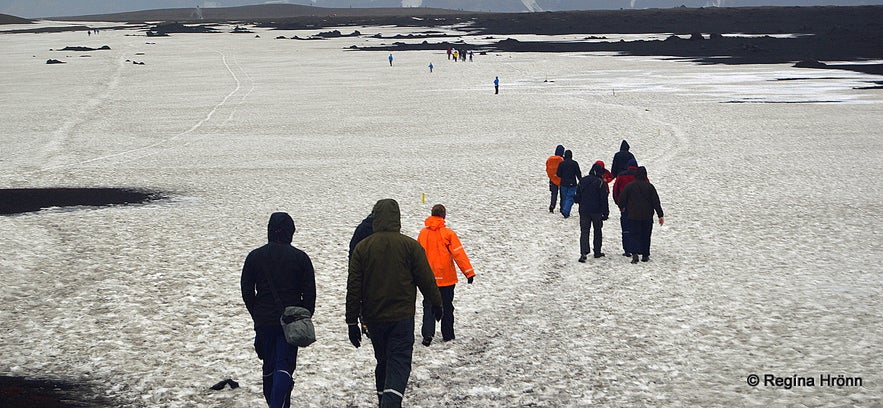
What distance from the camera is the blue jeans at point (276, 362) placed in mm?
7840

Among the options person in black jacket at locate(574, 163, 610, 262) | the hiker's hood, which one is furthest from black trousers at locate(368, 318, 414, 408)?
person in black jacket at locate(574, 163, 610, 262)

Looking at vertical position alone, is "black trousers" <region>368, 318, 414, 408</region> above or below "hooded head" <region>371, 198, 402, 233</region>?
below

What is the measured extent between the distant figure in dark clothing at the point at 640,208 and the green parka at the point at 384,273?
24.9 ft

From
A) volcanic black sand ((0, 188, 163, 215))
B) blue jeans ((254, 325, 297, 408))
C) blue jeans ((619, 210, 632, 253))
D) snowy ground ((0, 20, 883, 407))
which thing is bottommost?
volcanic black sand ((0, 188, 163, 215))

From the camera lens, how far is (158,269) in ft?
48.9

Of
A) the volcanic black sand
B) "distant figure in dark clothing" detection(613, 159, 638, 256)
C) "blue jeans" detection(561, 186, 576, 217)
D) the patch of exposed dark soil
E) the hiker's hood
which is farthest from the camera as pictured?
the volcanic black sand

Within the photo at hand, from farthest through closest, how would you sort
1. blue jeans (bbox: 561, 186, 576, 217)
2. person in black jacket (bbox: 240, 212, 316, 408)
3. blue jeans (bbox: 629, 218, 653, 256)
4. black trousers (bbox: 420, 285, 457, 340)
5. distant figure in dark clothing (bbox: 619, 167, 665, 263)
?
1. blue jeans (bbox: 561, 186, 576, 217)
2. blue jeans (bbox: 629, 218, 653, 256)
3. distant figure in dark clothing (bbox: 619, 167, 665, 263)
4. black trousers (bbox: 420, 285, 457, 340)
5. person in black jacket (bbox: 240, 212, 316, 408)

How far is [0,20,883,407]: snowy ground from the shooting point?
10047mm

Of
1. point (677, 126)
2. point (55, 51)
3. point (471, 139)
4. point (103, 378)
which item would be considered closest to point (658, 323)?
point (103, 378)

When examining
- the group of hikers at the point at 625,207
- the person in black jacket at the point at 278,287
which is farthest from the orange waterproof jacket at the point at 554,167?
the person in black jacket at the point at 278,287

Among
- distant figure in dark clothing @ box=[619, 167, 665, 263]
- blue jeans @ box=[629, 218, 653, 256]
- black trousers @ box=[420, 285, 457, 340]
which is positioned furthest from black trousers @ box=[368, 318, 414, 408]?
A: blue jeans @ box=[629, 218, 653, 256]

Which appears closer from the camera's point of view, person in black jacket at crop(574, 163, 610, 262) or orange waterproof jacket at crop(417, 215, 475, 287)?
orange waterproof jacket at crop(417, 215, 475, 287)

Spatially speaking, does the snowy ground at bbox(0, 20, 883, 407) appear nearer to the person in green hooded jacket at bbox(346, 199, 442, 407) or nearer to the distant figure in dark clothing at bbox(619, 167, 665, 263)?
the distant figure in dark clothing at bbox(619, 167, 665, 263)

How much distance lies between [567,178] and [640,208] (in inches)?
162
